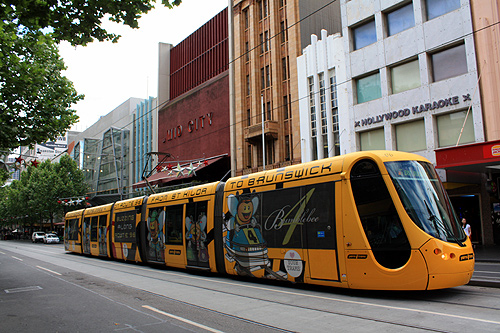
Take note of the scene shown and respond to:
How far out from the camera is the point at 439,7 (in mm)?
20703

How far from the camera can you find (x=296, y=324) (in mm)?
6215

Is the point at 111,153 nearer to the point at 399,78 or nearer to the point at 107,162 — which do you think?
the point at 107,162

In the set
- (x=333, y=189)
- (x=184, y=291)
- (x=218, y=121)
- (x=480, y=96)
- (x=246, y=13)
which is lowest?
(x=184, y=291)

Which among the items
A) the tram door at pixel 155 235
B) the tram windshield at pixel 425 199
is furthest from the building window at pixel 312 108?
the tram windshield at pixel 425 199

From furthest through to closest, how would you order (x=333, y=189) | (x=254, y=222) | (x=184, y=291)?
(x=254, y=222) → (x=184, y=291) → (x=333, y=189)

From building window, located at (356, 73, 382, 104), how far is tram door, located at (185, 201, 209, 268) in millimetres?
14732

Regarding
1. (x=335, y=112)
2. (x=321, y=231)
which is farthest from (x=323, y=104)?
(x=321, y=231)

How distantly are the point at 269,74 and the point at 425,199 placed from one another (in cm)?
2558

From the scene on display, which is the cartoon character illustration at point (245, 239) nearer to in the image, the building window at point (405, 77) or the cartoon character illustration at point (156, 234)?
the cartoon character illustration at point (156, 234)

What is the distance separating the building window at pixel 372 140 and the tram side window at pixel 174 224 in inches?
538

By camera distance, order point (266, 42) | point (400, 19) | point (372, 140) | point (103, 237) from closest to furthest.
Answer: point (103, 237) < point (400, 19) < point (372, 140) < point (266, 42)

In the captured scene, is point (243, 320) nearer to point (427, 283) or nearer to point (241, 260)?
point (427, 283)

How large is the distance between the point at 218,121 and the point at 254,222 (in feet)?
89.0

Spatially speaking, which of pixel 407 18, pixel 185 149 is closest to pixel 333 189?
pixel 407 18
